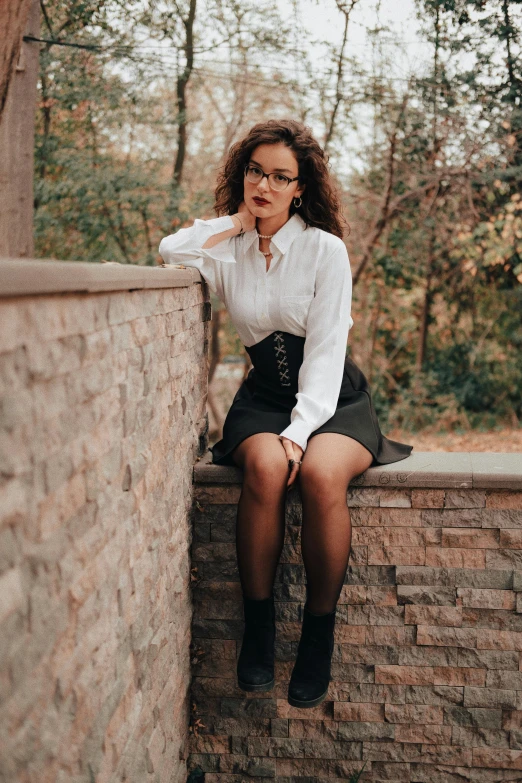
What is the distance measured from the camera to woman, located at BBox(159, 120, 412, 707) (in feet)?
7.92

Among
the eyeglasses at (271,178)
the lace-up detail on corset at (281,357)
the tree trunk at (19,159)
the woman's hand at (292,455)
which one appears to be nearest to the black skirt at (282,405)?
the lace-up detail on corset at (281,357)

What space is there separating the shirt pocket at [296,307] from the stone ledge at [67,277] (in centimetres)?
70

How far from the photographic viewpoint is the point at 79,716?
57.2 inches

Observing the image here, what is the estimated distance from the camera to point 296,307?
267 centimetres

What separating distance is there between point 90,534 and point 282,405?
1.35 meters

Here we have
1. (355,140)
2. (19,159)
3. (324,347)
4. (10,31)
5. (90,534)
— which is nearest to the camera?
(90,534)

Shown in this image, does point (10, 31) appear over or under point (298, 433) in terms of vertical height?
over

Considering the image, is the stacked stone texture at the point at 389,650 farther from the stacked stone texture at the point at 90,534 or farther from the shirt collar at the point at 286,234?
the shirt collar at the point at 286,234

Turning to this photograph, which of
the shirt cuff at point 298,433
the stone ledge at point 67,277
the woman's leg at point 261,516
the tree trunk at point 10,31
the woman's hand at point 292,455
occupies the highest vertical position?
the tree trunk at point 10,31

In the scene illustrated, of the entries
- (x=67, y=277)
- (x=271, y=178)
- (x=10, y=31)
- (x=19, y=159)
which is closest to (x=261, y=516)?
(x=271, y=178)

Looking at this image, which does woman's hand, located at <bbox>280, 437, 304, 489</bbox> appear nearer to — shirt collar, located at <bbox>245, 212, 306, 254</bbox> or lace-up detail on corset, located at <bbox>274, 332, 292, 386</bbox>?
lace-up detail on corset, located at <bbox>274, 332, 292, 386</bbox>

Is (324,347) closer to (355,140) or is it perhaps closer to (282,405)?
(282,405)

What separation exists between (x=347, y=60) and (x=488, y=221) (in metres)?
2.02

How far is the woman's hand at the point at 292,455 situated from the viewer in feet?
7.97
